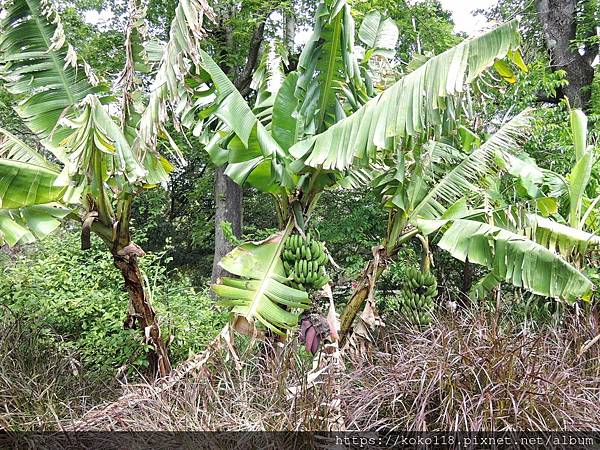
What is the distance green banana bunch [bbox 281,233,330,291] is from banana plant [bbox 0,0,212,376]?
146 cm

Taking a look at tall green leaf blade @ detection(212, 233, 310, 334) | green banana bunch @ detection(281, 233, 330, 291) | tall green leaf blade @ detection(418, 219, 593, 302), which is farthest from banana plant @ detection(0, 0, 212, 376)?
tall green leaf blade @ detection(418, 219, 593, 302)

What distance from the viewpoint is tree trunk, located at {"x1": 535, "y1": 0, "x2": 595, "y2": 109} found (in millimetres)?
10805

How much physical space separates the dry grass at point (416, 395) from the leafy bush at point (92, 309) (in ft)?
3.22

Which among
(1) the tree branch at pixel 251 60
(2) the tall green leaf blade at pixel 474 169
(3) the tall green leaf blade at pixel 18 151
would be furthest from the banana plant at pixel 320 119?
(1) the tree branch at pixel 251 60

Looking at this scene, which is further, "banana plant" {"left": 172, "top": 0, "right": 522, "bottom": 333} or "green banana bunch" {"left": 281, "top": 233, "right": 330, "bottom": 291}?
"green banana bunch" {"left": 281, "top": 233, "right": 330, "bottom": 291}

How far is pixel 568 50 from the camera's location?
10.8 meters

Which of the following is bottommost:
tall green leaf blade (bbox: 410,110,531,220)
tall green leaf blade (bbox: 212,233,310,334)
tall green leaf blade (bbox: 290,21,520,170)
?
tall green leaf blade (bbox: 212,233,310,334)

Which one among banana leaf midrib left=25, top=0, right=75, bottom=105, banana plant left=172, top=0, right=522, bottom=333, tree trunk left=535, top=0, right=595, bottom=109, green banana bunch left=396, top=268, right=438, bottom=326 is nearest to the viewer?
banana plant left=172, top=0, right=522, bottom=333

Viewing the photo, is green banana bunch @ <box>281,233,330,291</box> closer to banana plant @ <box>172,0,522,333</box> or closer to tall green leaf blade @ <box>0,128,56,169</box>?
banana plant @ <box>172,0,522,333</box>

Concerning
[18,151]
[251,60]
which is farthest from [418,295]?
[251,60]

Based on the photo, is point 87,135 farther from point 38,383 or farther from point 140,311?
point 38,383

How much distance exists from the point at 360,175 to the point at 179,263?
772 centimetres

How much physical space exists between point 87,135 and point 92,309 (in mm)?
2761

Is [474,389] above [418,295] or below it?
above
